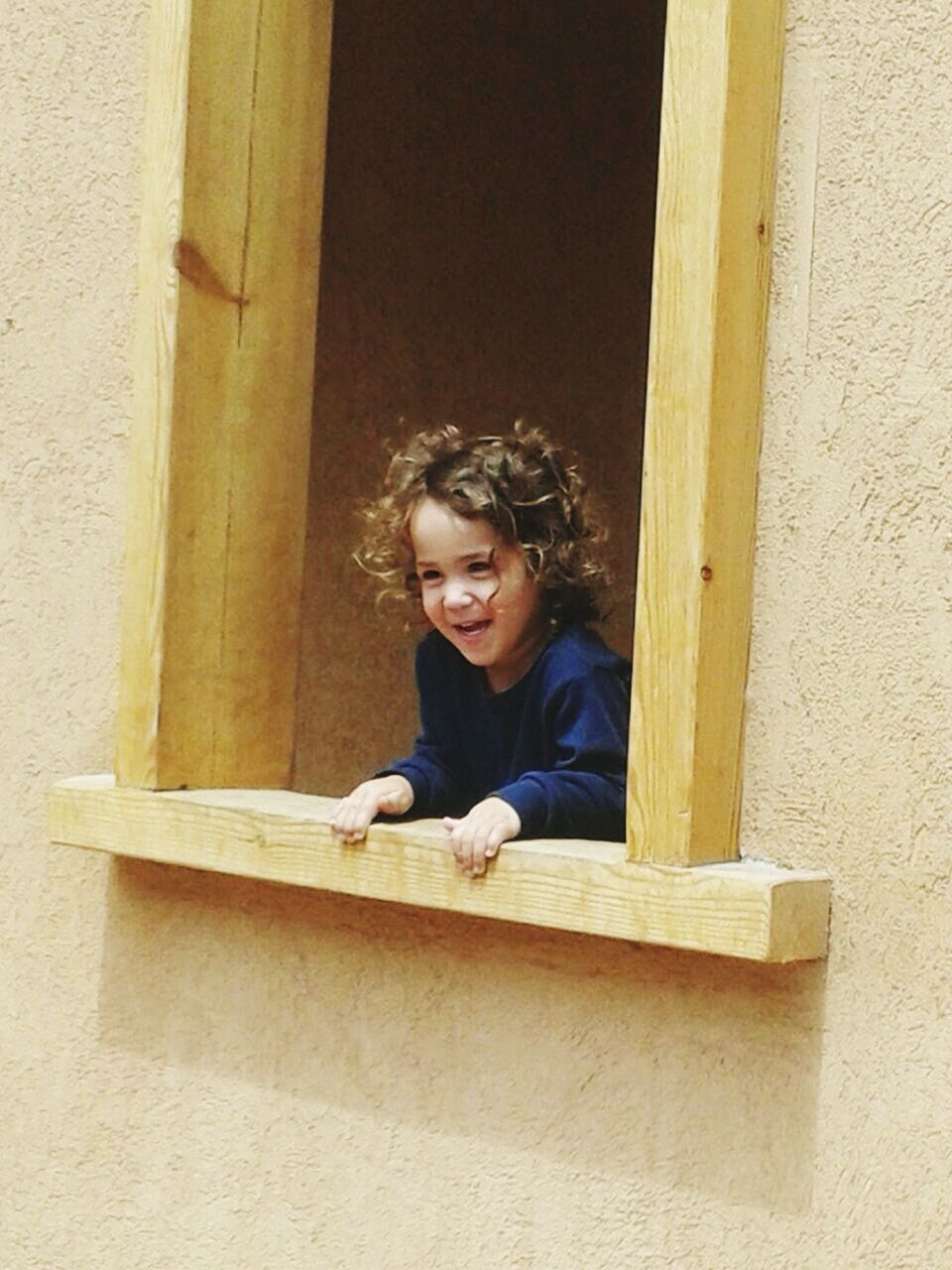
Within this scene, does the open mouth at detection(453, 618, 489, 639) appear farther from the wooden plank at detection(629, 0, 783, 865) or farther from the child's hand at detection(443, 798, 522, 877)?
the wooden plank at detection(629, 0, 783, 865)

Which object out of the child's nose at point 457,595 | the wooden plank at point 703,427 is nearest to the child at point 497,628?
the child's nose at point 457,595

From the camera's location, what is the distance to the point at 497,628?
11.1 ft

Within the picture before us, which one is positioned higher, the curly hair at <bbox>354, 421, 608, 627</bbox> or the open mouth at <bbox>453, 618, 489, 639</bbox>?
the curly hair at <bbox>354, 421, 608, 627</bbox>

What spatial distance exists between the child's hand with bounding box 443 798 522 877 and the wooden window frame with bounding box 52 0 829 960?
0.11 feet

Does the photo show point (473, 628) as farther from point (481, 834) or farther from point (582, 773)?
point (481, 834)

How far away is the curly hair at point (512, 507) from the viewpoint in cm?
342

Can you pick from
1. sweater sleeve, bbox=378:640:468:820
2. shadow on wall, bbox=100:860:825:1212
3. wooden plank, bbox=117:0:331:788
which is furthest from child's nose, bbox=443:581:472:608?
shadow on wall, bbox=100:860:825:1212

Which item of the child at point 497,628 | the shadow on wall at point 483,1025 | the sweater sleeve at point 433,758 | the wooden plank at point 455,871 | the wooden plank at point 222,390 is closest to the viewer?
the wooden plank at point 455,871

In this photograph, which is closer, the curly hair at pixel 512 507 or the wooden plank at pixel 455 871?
the wooden plank at pixel 455 871

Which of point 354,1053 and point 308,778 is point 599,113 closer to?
point 308,778

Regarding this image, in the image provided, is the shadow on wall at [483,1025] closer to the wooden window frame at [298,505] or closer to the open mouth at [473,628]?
the wooden window frame at [298,505]

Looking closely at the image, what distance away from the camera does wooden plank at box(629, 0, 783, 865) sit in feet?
9.04

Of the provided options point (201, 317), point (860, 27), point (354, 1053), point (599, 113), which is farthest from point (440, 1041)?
point (599, 113)

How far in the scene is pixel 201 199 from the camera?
3.49 meters
